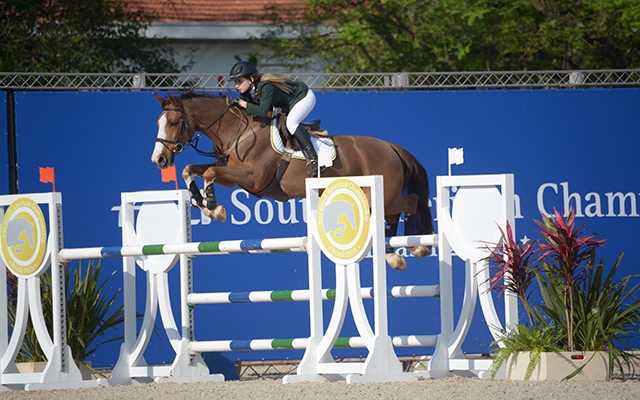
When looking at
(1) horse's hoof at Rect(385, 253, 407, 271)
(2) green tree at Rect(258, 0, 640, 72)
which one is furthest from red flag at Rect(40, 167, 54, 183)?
(2) green tree at Rect(258, 0, 640, 72)

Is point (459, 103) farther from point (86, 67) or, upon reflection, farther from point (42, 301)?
point (86, 67)

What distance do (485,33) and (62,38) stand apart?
567 cm

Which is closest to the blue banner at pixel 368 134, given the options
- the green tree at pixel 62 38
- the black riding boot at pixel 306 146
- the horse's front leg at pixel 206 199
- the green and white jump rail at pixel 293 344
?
the black riding boot at pixel 306 146

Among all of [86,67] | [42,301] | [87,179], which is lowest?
[42,301]

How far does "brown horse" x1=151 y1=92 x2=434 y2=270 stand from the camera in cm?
623

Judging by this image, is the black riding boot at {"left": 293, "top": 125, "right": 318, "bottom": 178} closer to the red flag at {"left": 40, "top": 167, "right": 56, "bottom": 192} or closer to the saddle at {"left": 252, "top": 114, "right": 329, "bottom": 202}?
the saddle at {"left": 252, "top": 114, "right": 329, "bottom": 202}

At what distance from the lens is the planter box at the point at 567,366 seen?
509cm

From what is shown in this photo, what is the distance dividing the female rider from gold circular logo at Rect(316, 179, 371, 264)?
4.46ft

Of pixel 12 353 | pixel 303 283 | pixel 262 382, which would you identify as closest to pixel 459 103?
pixel 303 283

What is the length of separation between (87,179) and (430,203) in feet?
9.83

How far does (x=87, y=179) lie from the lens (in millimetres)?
7688

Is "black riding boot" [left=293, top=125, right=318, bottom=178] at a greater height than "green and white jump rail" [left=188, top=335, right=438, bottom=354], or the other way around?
"black riding boot" [left=293, top=125, right=318, bottom=178]

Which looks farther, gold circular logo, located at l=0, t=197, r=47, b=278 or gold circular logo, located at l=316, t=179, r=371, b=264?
gold circular logo, located at l=0, t=197, r=47, b=278

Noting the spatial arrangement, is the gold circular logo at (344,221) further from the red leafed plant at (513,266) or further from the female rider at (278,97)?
the female rider at (278,97)
